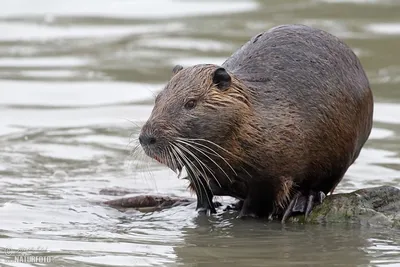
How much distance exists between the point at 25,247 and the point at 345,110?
2084 mm

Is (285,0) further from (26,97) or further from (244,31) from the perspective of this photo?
(26,97)

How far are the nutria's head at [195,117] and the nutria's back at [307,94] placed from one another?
0.20m

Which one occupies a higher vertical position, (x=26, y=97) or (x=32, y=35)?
(x=32, y=35)

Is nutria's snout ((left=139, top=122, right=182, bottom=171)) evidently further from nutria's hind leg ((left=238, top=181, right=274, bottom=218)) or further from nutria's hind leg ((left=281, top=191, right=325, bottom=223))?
nutria's hind leg ((left=281, top=191, right=325, bottom=223))

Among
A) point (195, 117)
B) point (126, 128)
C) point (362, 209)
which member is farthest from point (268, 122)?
point (126, 128)

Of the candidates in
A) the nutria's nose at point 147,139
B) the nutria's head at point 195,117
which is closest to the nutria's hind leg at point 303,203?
the nutria's head at point 195,117

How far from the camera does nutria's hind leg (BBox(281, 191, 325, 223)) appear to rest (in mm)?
6527

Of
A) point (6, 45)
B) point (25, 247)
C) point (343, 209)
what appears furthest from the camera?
point (6, 45)

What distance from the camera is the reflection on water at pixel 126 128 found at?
19.0 feet

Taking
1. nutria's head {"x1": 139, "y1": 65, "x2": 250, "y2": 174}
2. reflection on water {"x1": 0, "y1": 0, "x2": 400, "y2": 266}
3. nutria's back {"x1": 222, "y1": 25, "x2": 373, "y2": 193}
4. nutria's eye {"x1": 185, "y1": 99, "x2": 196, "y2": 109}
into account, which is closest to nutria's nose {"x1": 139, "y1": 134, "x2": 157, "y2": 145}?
nutria's head {"x1": 139, "y1": 65, "x2": 250, "y2": 174}

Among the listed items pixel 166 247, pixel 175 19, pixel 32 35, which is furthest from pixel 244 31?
pixel 166 247

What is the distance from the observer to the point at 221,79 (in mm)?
6391

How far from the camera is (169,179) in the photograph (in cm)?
805

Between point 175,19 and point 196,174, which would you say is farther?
point 175,19
